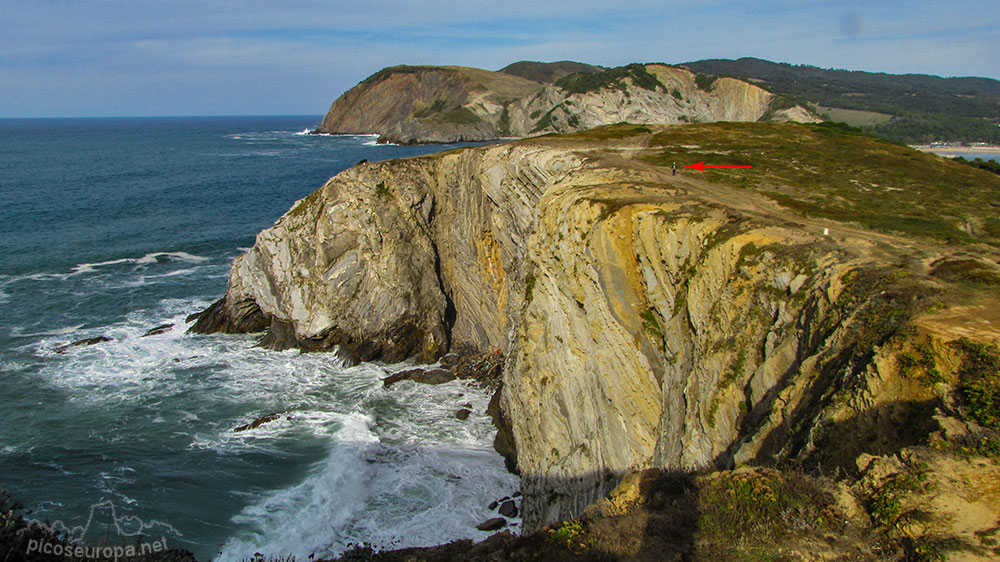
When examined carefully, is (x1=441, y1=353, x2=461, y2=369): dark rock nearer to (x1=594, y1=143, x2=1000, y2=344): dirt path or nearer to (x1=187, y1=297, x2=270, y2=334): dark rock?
(x1=187, y1=297, x2=270, y2=334): dark rock

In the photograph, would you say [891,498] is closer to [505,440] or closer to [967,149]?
[505,440]

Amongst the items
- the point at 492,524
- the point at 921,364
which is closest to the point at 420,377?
the point at 492,524

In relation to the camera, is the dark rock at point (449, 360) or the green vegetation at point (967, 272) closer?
the green vegetation at point (967, 272)

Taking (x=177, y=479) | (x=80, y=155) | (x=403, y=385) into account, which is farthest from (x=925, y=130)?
(x=80, y=155)

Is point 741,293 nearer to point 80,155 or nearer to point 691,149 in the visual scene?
point 691,149

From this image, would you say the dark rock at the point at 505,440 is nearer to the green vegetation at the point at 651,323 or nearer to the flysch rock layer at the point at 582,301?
the flysch rock layer at the point at 582,301

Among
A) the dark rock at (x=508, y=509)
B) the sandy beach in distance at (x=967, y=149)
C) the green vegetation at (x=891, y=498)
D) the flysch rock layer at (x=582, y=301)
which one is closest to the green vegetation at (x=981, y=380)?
the flysch rock layer at (x=582, y=301)
